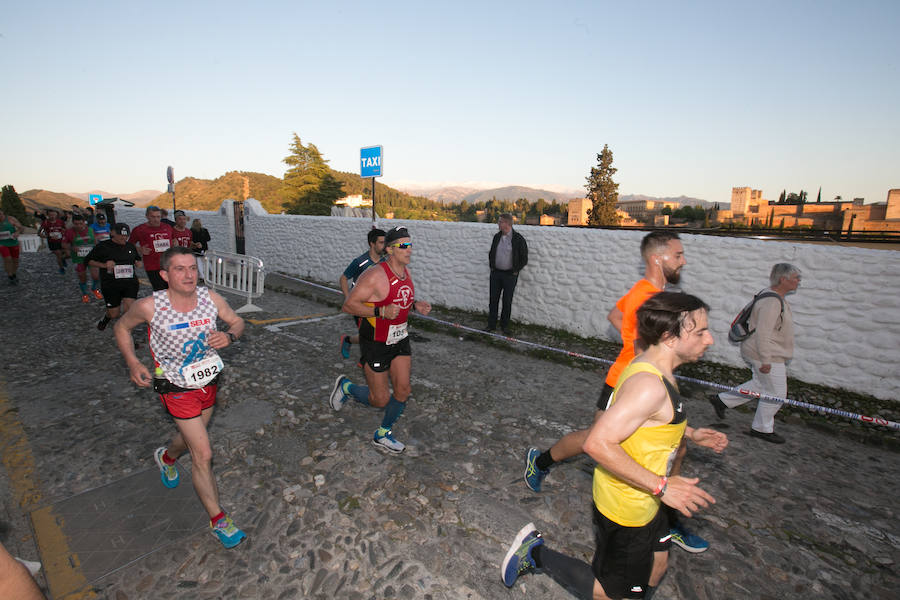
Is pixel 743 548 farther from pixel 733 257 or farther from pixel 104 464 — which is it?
pixel 104 464

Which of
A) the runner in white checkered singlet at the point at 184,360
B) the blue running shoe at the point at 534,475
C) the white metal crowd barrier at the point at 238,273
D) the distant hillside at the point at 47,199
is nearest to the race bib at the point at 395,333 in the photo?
the runner in white checkered singlet at the point at 184,360

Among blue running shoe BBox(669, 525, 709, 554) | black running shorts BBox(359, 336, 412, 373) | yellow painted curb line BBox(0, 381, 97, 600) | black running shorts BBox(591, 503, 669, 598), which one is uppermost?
black running shorts BBox(359, 336, 412, 373)

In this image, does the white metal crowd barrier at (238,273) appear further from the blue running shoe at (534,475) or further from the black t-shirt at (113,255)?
the blue running shoe at (534,475)

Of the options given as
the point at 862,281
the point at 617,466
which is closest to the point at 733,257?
the point at 862,281

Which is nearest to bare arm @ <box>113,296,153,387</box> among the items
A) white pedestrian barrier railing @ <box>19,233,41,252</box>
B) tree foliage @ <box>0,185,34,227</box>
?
white pedestrian barrier railing @ <box>19,233,41,252</box>

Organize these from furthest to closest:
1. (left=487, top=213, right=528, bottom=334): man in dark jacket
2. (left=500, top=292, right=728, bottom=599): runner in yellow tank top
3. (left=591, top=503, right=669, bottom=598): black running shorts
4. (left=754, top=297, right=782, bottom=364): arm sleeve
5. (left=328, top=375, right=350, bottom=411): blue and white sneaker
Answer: (left=487, top=213, right=528, bottom=334): man in dark jacket, (left=328, top=375, right=350, bottom=411): blue and white sneaker, (left=754, top=297, right=782, bottom=364): arm sleeve, (left=591, top=503, right=669, bottom=598): black running shorts, (left=500, top=292, right=728, bottom=599): runner in yellow tank top

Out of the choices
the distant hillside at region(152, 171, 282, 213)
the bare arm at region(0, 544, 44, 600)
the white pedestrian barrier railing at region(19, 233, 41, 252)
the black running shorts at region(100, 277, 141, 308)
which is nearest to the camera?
the bare arm at region(0, 544, 44, 600)

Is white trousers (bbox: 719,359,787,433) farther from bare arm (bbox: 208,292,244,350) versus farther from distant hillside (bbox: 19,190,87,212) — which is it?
distant hillside (bbox: 19,190,87,212)

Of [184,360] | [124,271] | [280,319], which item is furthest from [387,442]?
[124,271]

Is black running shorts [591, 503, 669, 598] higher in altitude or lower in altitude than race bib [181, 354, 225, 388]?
lower

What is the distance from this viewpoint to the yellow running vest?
199 centimetres

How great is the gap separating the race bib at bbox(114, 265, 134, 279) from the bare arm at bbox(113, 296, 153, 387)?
522 cm

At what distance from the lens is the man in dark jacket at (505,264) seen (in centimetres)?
834

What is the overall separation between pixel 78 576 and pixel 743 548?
14.3 feet
